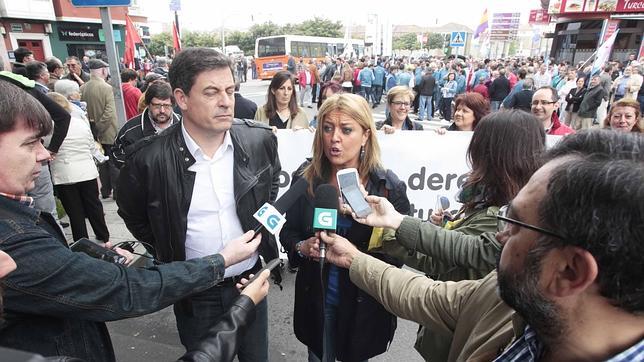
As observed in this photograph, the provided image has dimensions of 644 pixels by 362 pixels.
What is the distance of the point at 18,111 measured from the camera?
1.13 meters

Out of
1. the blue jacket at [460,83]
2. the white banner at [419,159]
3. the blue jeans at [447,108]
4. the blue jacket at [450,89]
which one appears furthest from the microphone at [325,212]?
the blue jacket at [460,83]

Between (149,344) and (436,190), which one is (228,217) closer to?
(149,344)

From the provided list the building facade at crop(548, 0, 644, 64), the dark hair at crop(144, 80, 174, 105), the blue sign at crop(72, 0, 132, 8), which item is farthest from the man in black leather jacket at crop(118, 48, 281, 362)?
the building facade at crop(548, 0, 644, 64)

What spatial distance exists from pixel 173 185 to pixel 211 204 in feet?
0.66

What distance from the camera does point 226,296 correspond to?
6.47 ft

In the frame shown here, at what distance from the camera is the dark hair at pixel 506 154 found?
1.65 m

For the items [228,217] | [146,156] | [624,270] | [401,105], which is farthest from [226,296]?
[401,105]

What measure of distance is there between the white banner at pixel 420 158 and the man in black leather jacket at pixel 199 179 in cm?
192

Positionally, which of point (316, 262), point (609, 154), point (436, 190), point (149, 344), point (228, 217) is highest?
point (609, 154)

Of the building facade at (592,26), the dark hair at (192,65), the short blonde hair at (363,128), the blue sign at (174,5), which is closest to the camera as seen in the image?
the dark hair at (192,65)

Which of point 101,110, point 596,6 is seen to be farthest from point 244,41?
point 101,110

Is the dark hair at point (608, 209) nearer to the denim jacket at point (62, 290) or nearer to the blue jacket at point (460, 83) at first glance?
the denim jacket at point (62, 290)

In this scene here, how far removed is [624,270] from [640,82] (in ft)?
40.6

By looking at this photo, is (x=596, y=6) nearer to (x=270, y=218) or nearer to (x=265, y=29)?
(x=270, y=218)
